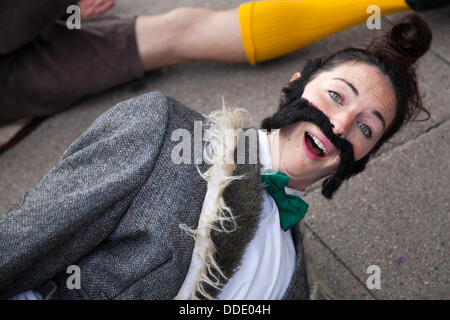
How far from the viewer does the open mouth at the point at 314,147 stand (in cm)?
154

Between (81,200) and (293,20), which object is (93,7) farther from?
(81,200)

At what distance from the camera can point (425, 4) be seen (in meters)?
2.47

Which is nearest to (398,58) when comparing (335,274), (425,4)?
(335,274)

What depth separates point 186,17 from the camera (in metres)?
2.46

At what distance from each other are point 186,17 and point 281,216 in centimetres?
120

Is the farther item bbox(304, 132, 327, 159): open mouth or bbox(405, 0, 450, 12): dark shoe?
bbox(405, 0, 450, 12): dark shoe

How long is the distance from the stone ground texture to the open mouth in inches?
23.1

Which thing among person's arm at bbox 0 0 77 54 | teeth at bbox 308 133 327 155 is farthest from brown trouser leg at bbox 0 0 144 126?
teeth at bbox 308 133 327 155

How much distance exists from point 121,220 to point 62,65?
1.16 meters

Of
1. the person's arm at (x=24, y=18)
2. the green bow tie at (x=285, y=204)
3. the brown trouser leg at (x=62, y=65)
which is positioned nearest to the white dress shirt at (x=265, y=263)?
the green bow tie at (x=285, y=204)

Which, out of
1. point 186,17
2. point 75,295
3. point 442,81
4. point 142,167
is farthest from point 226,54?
point 75,295

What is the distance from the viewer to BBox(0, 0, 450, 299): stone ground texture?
1.97 meters
